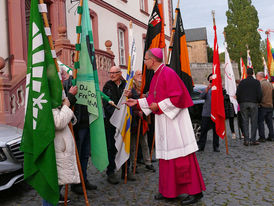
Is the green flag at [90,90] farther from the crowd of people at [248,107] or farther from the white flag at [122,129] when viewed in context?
the crowd of people at [248,107]

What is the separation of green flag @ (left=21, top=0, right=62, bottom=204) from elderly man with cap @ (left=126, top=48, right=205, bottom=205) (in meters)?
1.53

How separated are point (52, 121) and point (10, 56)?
7.48 metres

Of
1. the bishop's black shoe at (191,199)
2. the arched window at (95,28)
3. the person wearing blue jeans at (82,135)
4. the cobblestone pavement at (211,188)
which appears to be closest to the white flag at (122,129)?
the cobblestone pavement at (211,188)

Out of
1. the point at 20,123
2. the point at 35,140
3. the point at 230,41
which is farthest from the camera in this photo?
the point at 230,41

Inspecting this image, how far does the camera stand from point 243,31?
1921 inches

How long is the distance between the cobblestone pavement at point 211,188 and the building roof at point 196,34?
75.2 m

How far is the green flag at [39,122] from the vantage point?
330cm

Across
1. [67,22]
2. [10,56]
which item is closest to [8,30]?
[10,56]

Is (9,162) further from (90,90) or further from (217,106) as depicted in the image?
(217,106)

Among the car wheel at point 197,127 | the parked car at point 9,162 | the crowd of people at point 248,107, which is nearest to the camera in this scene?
the parked car at point 9,162

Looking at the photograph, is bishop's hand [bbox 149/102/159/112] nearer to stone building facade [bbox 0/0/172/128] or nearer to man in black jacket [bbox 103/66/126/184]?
man in black jacket [bbox 103/66/126/184]

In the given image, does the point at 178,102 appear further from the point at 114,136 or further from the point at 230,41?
the point at 230,41

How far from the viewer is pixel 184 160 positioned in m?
4.32

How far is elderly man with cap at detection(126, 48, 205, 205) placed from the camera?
4293 mm
